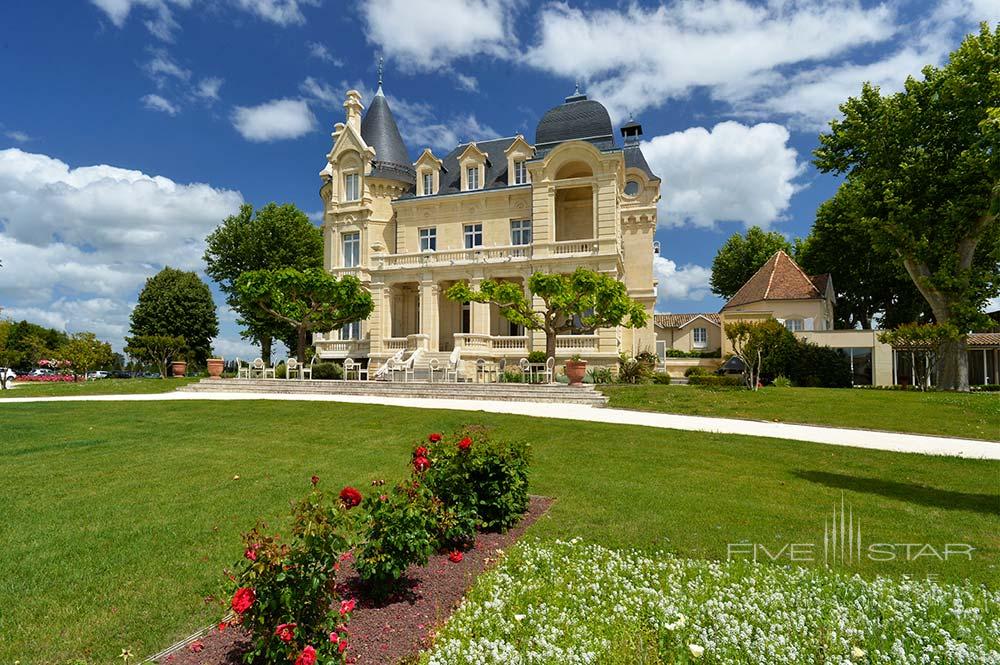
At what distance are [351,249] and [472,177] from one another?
30.8 ft

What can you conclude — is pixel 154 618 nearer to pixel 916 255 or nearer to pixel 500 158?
pixel 916 255

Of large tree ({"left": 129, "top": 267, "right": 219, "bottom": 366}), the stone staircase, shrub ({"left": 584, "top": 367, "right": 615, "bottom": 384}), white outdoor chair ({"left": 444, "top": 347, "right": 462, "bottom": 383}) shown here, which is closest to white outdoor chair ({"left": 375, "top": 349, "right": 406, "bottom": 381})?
white outdoor chair ({"left": 444, "top": 347, "right": 462, "bottom": 383})

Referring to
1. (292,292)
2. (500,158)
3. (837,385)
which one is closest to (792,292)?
(837,385)

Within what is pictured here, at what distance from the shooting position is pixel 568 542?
17.2 ft

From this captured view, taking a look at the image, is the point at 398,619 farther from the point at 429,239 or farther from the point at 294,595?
the point at 429,239

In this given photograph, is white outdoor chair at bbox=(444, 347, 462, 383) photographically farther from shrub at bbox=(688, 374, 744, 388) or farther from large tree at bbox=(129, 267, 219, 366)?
large tree at bbox=(129, 267, 219, 366)

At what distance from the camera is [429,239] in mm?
33875

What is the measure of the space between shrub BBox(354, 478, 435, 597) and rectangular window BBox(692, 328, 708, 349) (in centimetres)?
4472

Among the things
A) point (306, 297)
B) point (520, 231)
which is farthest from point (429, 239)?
point (306, 297)

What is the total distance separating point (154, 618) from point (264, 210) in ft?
152

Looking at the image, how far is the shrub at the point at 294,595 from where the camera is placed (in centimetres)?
292

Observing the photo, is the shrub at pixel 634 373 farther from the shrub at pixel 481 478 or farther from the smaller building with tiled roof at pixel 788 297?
the shrub at pixel 481 478

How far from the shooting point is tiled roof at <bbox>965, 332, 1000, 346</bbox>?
30.6 metres

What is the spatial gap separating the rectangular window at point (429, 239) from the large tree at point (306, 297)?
6.60m
